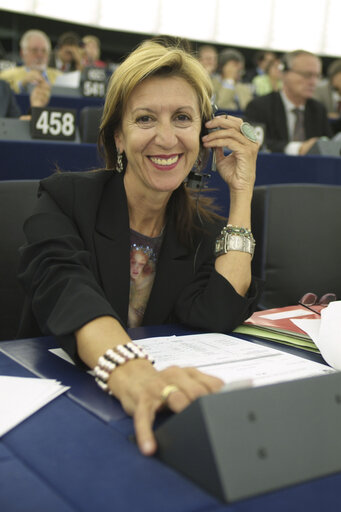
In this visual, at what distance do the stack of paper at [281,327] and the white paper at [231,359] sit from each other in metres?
0.08

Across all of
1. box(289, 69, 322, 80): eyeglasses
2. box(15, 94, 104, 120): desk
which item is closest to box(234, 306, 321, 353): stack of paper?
box(289, 69, 322, 80): eyeglasses

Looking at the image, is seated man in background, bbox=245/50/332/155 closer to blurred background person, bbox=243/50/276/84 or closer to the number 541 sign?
the number 541 sign

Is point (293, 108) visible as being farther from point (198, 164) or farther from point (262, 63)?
point (262, 63)

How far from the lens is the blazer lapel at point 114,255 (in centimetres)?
129

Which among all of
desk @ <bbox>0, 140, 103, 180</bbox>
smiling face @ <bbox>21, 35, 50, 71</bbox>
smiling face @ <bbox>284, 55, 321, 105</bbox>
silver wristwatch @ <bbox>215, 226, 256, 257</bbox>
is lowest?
silver wristwatch @ <bbox>215, 226, 256, 257</bbox>

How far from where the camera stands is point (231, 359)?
0.98 meters

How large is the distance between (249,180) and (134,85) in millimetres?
355

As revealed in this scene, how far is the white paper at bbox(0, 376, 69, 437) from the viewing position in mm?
725

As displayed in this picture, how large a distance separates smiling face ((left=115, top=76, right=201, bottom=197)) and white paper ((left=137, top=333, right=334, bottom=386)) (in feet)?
1.34

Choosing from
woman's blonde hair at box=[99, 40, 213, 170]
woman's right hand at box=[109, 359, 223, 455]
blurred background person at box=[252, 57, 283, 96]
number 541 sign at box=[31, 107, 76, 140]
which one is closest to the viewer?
woman's right hand at box=[109, 359, 223, 455]

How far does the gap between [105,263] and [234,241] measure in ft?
0.96

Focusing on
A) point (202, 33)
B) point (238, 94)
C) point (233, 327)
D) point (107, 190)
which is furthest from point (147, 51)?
point (202, 33)

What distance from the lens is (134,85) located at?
1287mm

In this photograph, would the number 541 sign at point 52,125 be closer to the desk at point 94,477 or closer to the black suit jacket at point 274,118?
the black suit jacket at point 274,118
